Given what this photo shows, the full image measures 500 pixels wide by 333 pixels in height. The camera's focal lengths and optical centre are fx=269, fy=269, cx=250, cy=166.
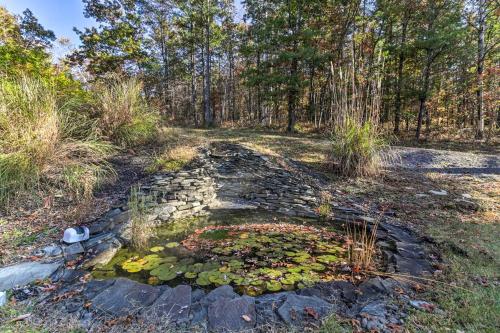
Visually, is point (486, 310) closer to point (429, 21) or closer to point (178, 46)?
point (429, 21)

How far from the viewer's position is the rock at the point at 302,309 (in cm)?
136

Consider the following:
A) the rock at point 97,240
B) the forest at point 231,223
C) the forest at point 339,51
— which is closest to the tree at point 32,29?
the forest at point 339,51

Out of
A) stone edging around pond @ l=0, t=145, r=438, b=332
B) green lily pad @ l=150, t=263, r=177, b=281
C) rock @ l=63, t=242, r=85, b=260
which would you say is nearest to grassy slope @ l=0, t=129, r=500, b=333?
stone edging around pond @ l=0, t=145, r=438, b=332

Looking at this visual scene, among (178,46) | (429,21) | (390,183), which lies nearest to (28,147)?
(390,183)

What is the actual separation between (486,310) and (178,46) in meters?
15.5

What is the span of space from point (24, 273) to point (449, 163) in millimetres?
6117

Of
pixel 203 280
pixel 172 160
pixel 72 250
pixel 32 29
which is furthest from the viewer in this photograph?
pixel 32 29

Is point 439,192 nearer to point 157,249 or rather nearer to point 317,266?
point 317,266

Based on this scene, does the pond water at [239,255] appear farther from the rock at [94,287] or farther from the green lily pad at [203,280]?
the rock at [94,287]

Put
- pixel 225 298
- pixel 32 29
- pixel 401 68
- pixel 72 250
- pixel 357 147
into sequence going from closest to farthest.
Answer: pixel 225 298
pixel 72 250
pixel 357 147
pixel 401 68
pixel 32 29

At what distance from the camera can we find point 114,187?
3.27 m

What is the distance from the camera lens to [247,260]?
2.08 meters

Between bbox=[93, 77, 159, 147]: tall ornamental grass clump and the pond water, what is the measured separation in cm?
246

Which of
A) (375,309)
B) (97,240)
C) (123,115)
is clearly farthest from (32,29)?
(375,309)
